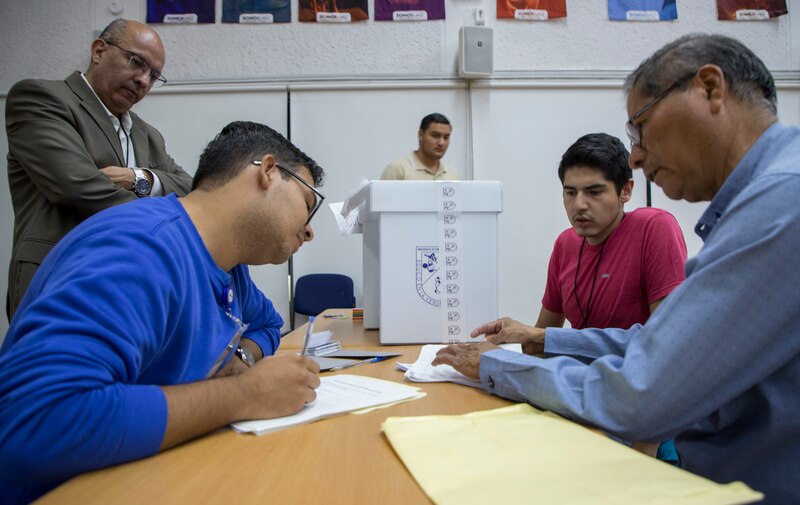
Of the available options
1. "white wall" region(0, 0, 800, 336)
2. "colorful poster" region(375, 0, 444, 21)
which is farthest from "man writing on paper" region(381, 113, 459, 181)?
"colorful poster" region(375, 0, 444, 21)

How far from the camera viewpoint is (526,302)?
383cm

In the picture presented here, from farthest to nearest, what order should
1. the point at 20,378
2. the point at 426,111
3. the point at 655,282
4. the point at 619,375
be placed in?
the point at 426,111 → the point at 655,282 → the point at 619,375 → the point at 20,378

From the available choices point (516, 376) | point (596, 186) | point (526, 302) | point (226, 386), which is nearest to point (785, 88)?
point (526, 302)

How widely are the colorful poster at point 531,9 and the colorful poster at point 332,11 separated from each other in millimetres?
1032

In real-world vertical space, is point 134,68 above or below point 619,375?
above

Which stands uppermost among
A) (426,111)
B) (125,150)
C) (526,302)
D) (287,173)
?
(426,111)

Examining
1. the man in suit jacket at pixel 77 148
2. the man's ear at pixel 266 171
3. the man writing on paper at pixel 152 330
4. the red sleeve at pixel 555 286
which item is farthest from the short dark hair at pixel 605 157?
the man in suit jacket at pixel 77 148

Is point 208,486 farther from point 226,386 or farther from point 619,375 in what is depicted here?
point 619,375

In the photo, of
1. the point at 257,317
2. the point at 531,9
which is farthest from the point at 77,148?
the point at 531,9

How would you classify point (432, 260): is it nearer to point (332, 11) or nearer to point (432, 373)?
point (432, 373)

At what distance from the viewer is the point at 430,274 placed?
143 centimetres

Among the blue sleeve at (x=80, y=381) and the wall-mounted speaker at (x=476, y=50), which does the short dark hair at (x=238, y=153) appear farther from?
the wall-mounted speaker at (x=476, y=50)

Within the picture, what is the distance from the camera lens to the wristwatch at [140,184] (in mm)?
1552

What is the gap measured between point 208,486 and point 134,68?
1.54 m
